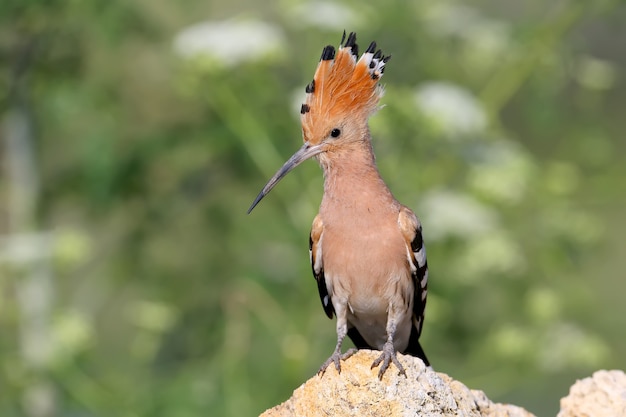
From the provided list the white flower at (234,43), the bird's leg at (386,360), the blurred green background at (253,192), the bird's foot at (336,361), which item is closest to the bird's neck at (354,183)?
the bird's foot at (336,361)

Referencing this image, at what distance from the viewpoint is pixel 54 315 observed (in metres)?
5.46

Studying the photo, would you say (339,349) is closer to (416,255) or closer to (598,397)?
(416,255)

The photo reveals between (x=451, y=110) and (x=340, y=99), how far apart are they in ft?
5.55

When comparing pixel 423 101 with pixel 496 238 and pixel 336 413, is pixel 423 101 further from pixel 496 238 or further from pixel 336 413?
pixel 336 413

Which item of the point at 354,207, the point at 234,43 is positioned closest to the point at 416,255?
the point at 354,207

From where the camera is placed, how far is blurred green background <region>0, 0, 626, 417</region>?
5.31m

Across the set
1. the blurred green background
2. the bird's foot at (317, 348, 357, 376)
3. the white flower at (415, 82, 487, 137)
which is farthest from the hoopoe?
the white flower at (415, 82, 487, 137)

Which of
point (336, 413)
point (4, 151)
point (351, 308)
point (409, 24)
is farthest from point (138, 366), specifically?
point (336, 413)

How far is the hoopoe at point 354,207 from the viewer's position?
11.6 feet

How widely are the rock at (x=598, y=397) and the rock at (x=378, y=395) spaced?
0.31 m

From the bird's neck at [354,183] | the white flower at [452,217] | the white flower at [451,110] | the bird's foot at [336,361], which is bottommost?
the bird's foot at [336,361]

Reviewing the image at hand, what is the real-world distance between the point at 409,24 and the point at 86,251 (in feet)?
6.19

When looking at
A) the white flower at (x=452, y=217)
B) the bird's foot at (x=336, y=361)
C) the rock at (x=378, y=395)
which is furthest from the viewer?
the white flower at (x=452, y=217)

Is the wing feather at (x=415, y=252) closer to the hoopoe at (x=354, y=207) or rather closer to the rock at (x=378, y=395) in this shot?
the hoopoe at (x=354, y=207)
